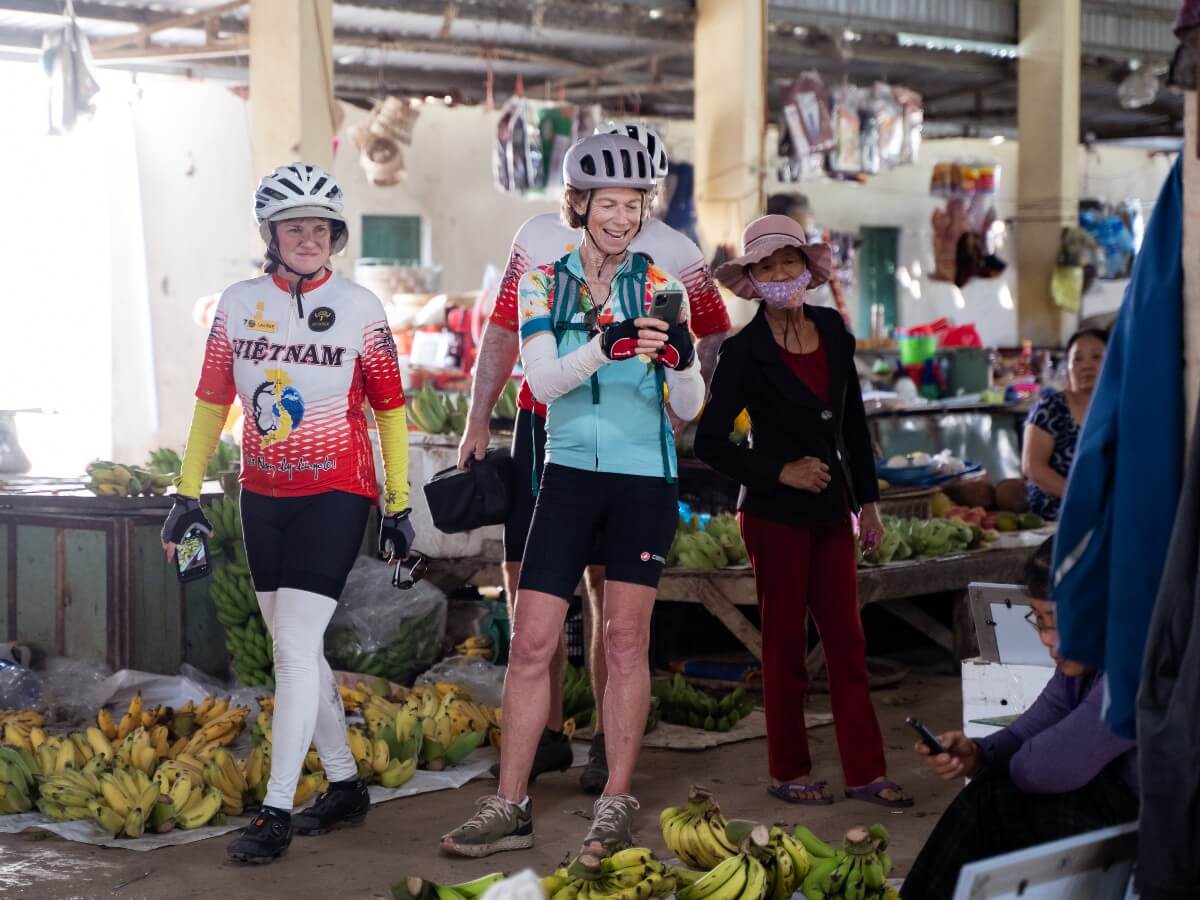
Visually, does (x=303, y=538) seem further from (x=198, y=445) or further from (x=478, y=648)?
(x=478, y=648)

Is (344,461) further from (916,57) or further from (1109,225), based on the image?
(1109,225)

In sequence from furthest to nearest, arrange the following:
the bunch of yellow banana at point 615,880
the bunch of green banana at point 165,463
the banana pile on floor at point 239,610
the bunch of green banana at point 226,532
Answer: the bunch of green banana at point 165,463 → the bunch of green banana at point 226,532 → the banana pile on floor at point 239,610 → the bunch of yellow banana at point 615,880

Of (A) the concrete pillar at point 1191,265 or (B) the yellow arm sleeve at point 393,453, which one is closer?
(A) the concrete pillar at point 1191,265

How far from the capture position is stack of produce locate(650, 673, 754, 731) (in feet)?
20.3

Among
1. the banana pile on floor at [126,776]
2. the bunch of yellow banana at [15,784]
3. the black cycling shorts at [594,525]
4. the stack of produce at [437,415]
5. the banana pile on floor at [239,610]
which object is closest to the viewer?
the black cycling shorts at [594,525]

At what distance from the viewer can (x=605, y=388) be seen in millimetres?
4320

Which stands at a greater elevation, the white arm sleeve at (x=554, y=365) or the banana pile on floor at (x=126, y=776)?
the white arm sleeve at (x=554, y=365)

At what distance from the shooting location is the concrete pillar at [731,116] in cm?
1098

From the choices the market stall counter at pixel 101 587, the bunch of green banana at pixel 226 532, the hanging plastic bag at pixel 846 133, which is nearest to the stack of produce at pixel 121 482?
the market stall counter at pixel 101 587

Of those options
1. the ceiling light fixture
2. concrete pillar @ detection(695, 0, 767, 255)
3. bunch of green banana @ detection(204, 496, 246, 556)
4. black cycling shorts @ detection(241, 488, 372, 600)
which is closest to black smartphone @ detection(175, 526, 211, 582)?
black cycling shorts @ detection(241, 488, 372, 600)

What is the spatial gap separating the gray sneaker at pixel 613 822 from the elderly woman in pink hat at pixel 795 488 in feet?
2.48

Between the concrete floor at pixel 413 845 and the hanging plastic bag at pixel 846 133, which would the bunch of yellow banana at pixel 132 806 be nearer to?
the concrete floor at pixel 413 845

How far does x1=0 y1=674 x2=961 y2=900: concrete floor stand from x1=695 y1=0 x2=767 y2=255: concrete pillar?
5894mm

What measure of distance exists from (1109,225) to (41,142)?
33.2ft
